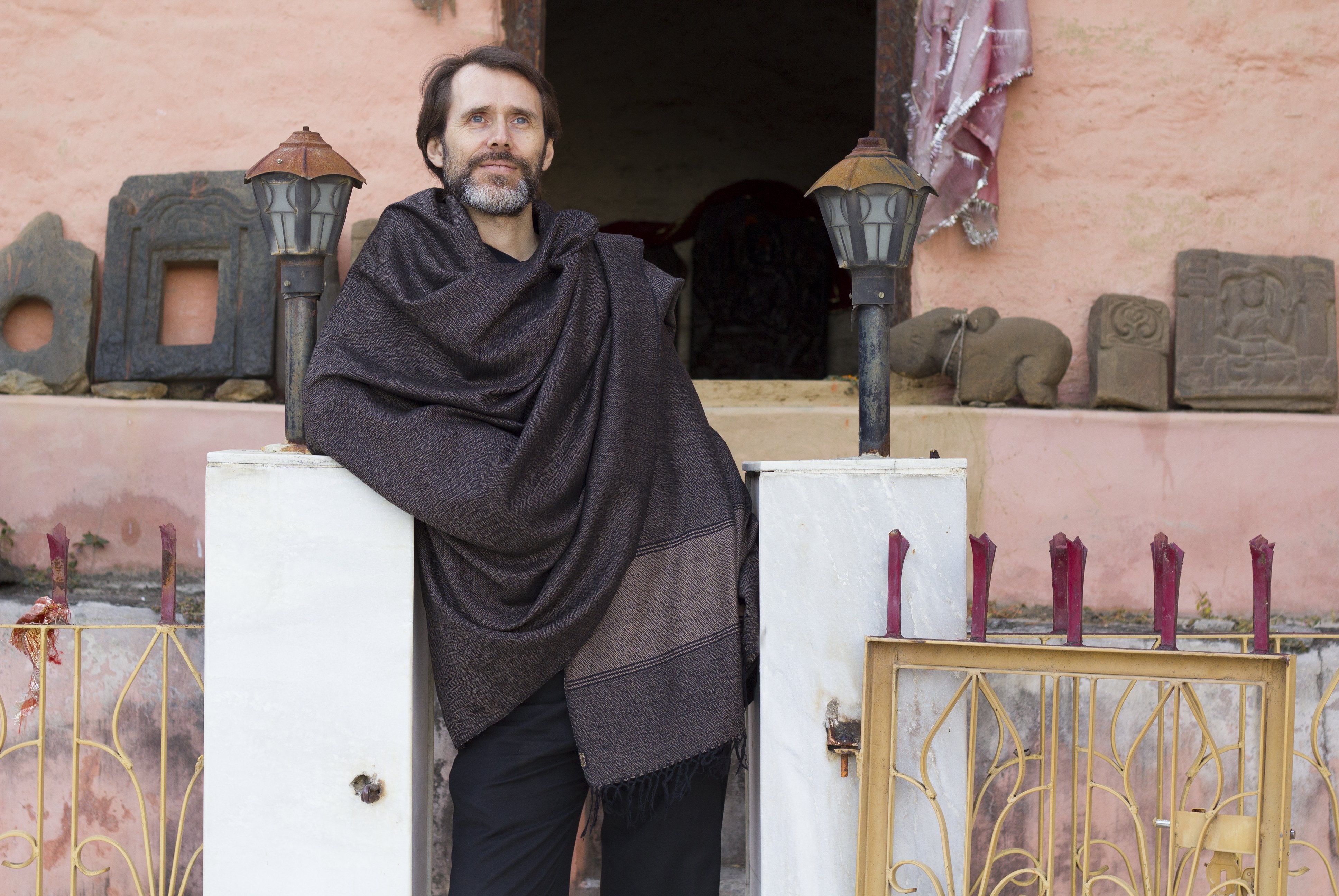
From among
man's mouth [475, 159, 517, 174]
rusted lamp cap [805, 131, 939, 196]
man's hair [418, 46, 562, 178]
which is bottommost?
man's mouth [475, 159, 517, 174]

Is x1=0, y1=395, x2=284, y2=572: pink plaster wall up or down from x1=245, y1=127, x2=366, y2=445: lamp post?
down

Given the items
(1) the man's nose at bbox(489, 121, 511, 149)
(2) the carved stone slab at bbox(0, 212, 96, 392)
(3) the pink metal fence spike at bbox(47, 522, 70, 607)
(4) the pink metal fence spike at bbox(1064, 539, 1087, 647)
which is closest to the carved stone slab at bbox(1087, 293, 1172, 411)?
(4) the pink metal fence spike at bbox(1064, 539, 1087, 647)

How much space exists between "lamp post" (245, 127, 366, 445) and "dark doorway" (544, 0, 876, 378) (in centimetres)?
524

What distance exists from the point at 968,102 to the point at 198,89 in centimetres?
264

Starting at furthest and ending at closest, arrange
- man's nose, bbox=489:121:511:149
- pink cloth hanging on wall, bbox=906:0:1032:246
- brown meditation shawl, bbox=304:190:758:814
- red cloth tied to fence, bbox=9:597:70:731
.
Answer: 1. pink cloth hanging on wall, bbox=906:0:1032:246
2. red cloth tied to fence, bbox=9:597:70:731
3. man's nose, bbox=489:121:511:149
4. brown meditation shawl, bbox=304:190:758:814

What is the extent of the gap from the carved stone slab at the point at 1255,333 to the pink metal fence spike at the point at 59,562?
3.18 metres

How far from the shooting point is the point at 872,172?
6.37ft

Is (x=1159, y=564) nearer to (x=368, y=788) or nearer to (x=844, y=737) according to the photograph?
(x=844, y=737)

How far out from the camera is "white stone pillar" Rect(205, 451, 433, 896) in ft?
5.83

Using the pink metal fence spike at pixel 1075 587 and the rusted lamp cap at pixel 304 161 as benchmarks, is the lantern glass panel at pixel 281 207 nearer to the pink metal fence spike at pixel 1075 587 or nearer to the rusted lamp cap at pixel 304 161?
the rusted lamp cap at pixel 304 161

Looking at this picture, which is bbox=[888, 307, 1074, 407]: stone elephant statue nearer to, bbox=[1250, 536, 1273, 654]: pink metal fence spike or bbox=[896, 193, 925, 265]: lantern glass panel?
bbox=[896, 193, 925, 265]: lantern glass panel

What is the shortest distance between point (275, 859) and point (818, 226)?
637cm

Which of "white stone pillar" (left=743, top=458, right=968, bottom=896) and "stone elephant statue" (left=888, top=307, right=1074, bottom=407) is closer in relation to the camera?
"white stone pillar" (left=743, top=458, right=968, bottom=896)

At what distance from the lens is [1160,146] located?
3.51 m
